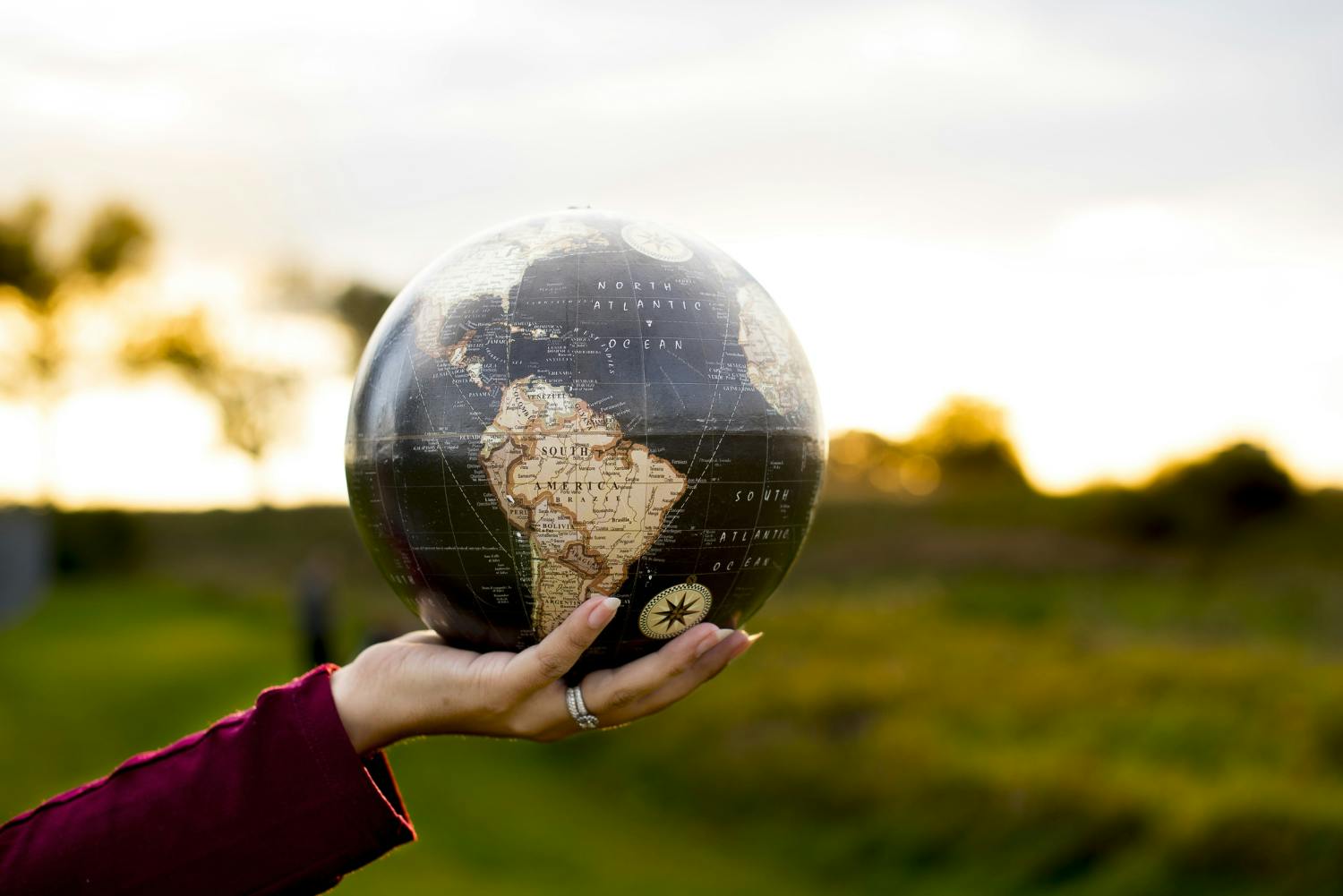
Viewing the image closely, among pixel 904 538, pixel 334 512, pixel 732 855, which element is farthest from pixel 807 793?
pixel 334 512

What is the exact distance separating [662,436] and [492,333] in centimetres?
54

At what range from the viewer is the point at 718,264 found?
12.5 feet

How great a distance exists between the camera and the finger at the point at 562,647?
125 inches

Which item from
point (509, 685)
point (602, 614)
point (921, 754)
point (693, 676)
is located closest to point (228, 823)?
point (509, 685)

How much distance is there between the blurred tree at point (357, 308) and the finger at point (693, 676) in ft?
123

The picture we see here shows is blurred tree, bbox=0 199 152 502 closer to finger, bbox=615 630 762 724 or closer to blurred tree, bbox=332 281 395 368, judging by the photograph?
blurred tree, bbox=332 281 395 368

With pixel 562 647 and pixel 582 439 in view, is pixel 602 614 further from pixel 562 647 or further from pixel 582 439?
pixel 582 439

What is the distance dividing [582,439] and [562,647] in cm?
55

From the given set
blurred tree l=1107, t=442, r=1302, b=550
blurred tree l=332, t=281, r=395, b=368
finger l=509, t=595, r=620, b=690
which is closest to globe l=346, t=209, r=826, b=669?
finger l=509, t=595, r=620, b=690

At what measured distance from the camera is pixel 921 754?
460 inches

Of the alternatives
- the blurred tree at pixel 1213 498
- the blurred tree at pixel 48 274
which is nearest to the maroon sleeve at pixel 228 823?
the blurred tree at pixel 1213 498

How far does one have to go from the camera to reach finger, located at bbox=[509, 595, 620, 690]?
3164mm

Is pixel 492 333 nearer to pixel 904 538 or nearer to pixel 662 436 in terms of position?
pixel 662 436

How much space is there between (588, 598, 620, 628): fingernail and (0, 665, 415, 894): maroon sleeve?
68 cm
